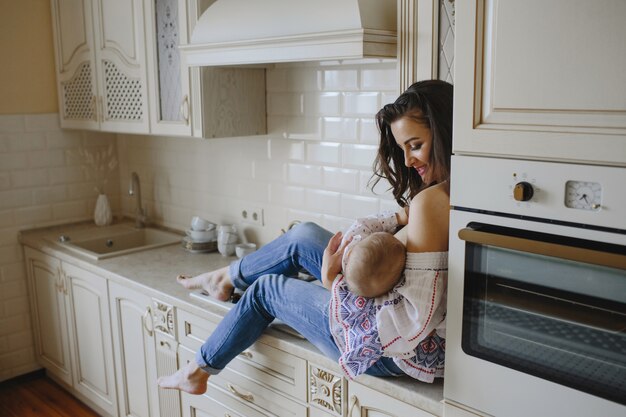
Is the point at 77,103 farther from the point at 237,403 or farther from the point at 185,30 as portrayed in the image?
the point at 237,403

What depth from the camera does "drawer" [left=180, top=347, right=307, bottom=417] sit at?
6.75ft

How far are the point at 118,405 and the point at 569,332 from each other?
2.28m

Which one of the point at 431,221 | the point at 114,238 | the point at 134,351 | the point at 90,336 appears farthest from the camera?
the point at 114,238

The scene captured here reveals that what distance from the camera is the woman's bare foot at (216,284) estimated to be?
2303mm

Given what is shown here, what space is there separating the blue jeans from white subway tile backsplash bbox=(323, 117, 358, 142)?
1.41 feet

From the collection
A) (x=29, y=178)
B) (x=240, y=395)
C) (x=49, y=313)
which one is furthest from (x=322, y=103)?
(x=49, y=313)

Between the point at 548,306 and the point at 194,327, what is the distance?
55.9 inches

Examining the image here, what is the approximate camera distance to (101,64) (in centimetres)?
312

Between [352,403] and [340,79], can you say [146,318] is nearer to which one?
[352,403]

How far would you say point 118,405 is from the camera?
2945 millimetres

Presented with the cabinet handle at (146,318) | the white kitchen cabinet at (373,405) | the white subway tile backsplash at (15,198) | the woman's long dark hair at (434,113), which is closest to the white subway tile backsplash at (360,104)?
the woman's long dark hair at (434,113)

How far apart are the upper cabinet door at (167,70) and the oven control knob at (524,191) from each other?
1.69 meters

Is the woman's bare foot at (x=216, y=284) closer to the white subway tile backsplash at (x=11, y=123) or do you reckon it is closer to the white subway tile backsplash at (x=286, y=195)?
the white subway tile backsplash at (x=286, y=195)

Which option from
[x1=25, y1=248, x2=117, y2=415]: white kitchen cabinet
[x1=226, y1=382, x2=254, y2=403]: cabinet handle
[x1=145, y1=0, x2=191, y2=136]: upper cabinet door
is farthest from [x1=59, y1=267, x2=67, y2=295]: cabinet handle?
[x1=226, y1=382, x2=254, y2=403]: cabinet handle
